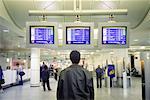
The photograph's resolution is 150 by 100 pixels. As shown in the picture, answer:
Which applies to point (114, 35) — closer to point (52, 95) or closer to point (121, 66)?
point (52, 95)

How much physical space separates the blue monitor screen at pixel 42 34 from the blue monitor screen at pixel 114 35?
4.01ft

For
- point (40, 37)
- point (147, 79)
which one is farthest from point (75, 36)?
point (147, 79)

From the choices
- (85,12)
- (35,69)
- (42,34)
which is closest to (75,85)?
(42,34)

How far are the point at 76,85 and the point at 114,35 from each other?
2305mm

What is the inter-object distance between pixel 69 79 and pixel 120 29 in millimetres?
2421

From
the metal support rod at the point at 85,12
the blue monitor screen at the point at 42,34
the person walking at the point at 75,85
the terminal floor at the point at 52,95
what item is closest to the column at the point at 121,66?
the terminal floor at the point at 52,95

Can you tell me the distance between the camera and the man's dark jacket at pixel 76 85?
4.13 m

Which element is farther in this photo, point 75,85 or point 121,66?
point 121,66

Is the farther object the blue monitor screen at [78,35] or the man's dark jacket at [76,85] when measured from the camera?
the blue monitor screen at [78,35]

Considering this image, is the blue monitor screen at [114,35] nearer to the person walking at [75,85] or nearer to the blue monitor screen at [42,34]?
the blue monitor screen at [42,34]

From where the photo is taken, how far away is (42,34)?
19.9 feet

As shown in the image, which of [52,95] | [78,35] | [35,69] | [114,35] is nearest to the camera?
[78,35]

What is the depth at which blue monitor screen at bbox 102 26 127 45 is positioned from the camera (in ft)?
19.8

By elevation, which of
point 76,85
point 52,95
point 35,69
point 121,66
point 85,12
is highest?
point 85,12
